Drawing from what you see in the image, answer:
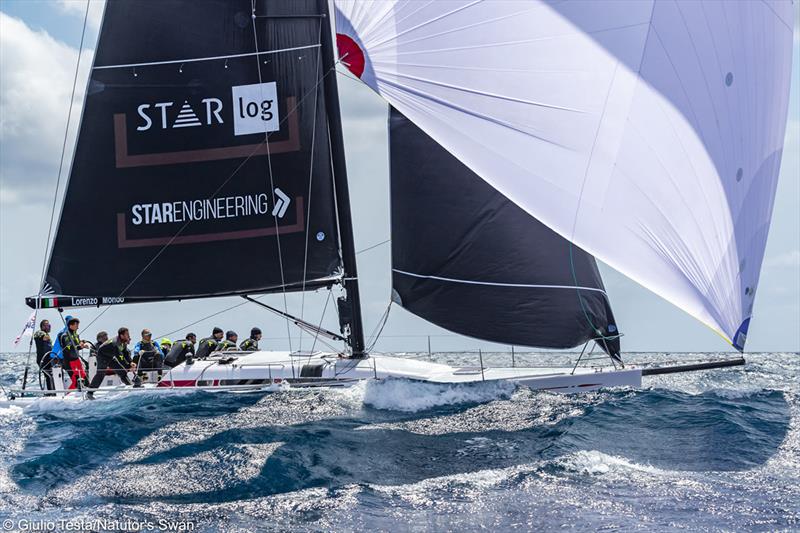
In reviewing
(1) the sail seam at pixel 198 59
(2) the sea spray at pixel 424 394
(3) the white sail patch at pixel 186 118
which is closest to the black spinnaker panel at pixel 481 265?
(2) the sea spray at pixel 424 394

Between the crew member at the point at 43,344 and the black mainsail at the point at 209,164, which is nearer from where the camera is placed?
the black mainsail at the point at 209,164

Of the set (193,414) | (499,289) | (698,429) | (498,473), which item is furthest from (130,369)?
(698,429)

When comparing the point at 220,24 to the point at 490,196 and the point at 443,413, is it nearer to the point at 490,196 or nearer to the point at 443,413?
the point at 490,196

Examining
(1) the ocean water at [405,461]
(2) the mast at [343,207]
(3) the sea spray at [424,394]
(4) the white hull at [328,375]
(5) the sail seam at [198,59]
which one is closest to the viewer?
(1) the ocean water at [405,461]

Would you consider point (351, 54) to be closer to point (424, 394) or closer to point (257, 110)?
point (257, 110)

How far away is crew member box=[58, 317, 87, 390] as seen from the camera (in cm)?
1455

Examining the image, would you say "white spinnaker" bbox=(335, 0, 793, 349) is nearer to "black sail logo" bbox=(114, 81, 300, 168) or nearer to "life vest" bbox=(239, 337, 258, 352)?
"black sail logo" bbox=(114, 81, 300, 168)

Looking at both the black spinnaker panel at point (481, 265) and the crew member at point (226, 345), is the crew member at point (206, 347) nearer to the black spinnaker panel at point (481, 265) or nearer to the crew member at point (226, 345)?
the crew member at point (226, 345)

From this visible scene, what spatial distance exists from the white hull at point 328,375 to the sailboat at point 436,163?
5cm

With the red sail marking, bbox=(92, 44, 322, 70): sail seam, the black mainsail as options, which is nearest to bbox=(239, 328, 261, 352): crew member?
the black mainsail

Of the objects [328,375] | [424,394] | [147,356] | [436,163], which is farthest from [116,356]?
[436,163]

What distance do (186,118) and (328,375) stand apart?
4694 millimetres

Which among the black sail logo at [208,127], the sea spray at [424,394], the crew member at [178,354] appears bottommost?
the sea spray at [424,394]

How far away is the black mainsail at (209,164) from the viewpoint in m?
14.6
